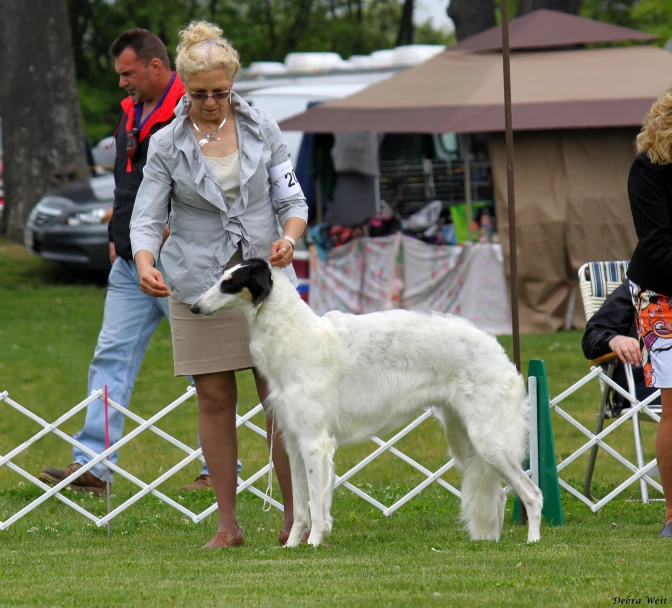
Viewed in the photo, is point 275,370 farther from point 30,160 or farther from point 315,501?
point 30,160

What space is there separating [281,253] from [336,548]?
1228 millimetres

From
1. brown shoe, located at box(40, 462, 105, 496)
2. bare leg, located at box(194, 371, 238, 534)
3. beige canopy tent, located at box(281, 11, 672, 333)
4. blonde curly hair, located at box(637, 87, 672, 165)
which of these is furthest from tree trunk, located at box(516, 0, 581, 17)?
bare leg, located at box(194, 371, 238, 534)

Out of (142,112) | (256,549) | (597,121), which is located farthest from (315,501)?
(597,121)

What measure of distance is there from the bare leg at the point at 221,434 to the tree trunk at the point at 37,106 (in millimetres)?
12218

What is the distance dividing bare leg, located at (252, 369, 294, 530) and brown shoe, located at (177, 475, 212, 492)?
155 cm

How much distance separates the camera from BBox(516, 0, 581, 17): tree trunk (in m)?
15.4

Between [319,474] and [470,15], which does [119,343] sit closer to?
[319,474]

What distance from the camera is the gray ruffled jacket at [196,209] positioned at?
4477mm

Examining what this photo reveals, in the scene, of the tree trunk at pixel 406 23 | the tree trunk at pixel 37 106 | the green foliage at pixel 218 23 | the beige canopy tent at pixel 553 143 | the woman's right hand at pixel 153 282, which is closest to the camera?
the woman's right hand at pixel 153 282

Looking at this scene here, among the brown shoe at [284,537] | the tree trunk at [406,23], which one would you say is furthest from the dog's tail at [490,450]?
the tree trunk at [406,23]

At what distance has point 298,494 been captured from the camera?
15.3ft

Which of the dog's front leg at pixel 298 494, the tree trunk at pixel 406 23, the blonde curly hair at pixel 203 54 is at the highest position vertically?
the blonde curly hair at pixel 203 54

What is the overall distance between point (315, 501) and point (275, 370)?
54 cm

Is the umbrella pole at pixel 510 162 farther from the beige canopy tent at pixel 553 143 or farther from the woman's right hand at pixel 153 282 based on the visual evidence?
the beige canopy tent at pixel 553 143
